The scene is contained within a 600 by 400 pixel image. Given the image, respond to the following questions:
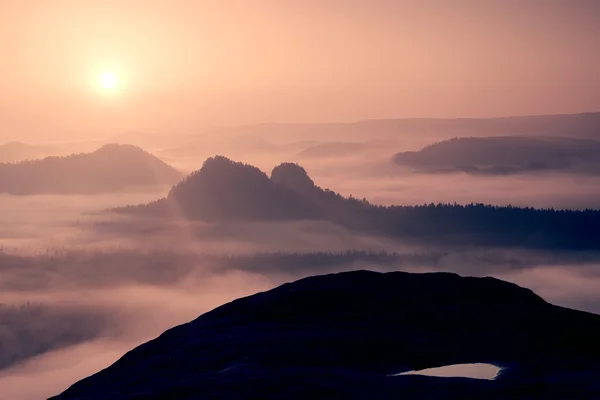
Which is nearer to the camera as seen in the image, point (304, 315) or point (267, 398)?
point (267, 398)

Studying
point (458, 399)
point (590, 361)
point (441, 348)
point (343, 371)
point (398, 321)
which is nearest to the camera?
point (458, 399)

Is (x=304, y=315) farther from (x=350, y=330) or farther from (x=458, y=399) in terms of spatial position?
(x=458, y=399)

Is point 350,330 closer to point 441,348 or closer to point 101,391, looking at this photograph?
point 441,348

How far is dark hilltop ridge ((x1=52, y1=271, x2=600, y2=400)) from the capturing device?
58594mm

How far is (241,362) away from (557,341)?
31.5 metres

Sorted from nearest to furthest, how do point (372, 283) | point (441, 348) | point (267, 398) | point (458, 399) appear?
point (458, 399) → point (267, 398) → point (441, 348) → point (372, 283)

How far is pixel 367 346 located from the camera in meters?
76.1

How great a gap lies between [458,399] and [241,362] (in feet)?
78.9

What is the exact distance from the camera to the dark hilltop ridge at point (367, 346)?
5859 cm

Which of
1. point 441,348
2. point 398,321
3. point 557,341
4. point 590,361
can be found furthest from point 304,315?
point 590,361

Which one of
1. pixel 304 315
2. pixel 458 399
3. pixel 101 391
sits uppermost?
pixel 304 315

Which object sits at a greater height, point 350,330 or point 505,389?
point 350,330

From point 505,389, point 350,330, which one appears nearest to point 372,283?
point 350,330

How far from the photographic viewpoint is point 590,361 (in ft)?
230
